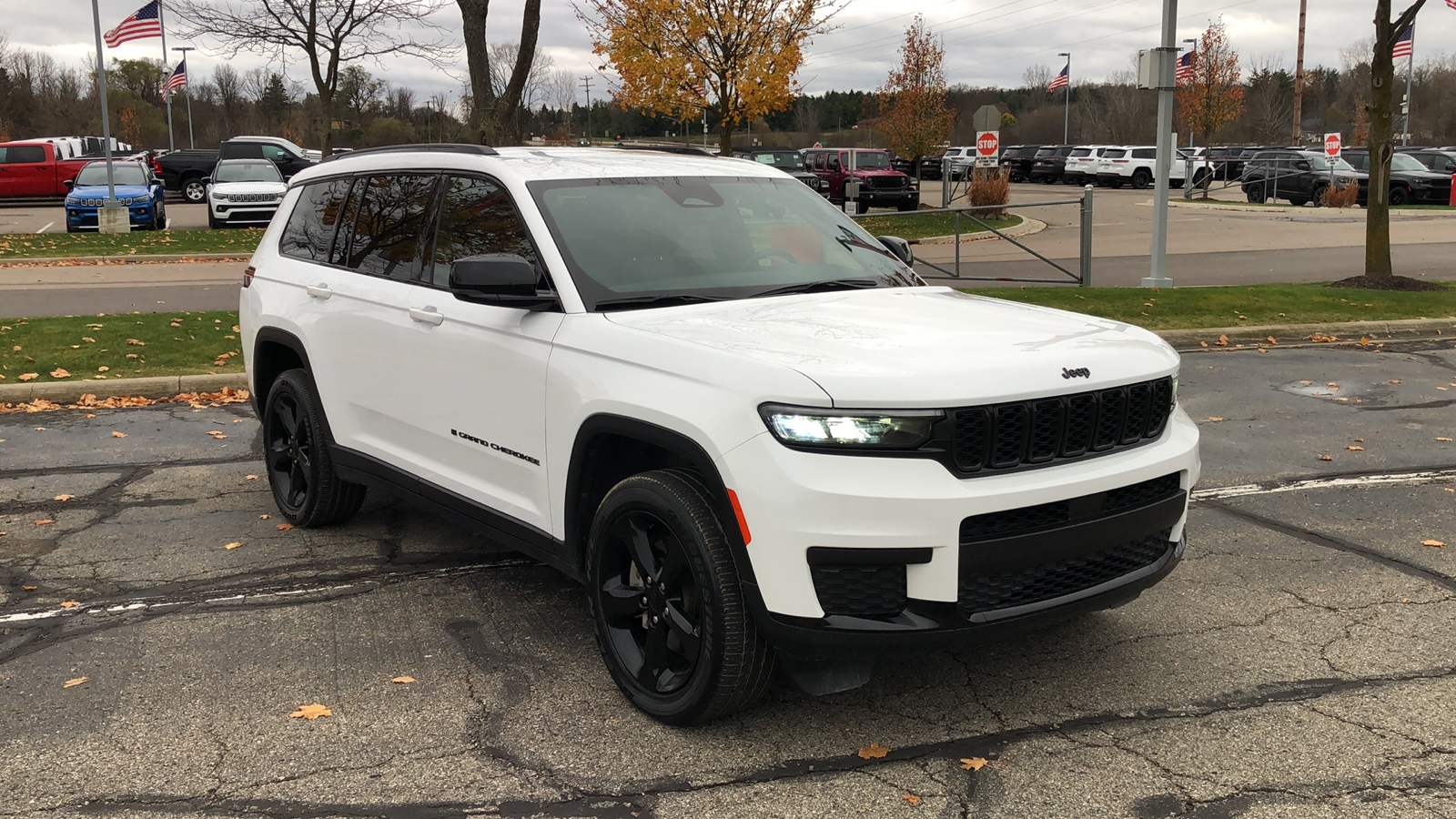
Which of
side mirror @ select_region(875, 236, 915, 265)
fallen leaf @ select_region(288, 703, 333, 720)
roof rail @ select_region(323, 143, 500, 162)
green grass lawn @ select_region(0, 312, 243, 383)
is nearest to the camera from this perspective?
fallen leaf @ select_region(288, 703, 333, 720)

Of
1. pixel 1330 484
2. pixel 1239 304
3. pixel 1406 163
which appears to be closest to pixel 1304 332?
pixel 1239 304

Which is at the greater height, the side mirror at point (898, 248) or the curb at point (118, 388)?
the side mirror at point (898, 248)

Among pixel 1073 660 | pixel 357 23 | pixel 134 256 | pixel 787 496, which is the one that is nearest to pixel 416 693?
pixel 787 496

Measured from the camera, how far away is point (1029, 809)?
10.8 ft

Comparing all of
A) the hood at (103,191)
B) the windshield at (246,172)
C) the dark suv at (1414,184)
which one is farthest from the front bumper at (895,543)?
the dark suv at (1414,184)

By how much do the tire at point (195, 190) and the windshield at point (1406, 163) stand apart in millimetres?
37407

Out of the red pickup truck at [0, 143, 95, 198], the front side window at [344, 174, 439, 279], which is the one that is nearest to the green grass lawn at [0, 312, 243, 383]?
the front side window at [344, 174, 439, 279]

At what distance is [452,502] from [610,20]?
2447 cm

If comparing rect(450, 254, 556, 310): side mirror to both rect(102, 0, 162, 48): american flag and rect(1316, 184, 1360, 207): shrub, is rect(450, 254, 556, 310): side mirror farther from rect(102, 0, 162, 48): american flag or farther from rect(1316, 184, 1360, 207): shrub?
rect(1316, 184, 1360, 207): shrub

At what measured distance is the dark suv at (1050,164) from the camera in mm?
53406

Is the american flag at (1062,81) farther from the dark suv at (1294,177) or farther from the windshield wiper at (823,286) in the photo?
the windshield wiper at (823,286)

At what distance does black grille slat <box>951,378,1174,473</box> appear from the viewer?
3361 mm

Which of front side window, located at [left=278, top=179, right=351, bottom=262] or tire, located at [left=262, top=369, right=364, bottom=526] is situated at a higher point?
front side window, located at [left=278, top=179, right=351, bottom=262]

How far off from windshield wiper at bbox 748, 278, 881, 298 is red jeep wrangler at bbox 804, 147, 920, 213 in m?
27.2
